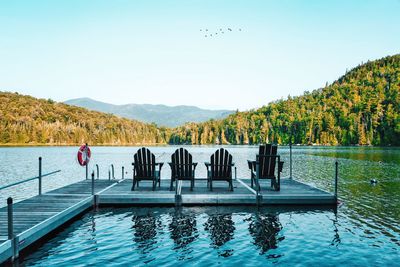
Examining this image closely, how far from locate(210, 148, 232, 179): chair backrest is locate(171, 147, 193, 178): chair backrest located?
2.66 ft

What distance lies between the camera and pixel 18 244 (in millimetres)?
8086

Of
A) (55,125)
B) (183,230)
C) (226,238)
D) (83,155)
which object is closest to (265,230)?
(226,238)

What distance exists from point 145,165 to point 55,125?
488 feet

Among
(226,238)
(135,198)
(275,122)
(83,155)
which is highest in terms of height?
(275,122)

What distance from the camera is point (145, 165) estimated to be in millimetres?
13914

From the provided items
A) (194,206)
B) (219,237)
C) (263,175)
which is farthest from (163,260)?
(263,175)

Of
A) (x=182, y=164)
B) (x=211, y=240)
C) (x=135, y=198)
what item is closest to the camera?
(x=211, y=240)

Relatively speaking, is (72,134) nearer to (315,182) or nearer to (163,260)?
(315,182)

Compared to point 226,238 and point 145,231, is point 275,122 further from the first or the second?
point 226,238

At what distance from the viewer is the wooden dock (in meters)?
10.3

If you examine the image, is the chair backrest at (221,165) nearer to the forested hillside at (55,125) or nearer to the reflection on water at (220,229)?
the reflection on water at (220,229)

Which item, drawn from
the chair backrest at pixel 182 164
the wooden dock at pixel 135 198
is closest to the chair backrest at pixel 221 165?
the wooden dock at pixel 135 198

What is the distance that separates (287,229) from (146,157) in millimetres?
5609

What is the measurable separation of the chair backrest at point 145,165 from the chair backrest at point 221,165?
2167 mm
